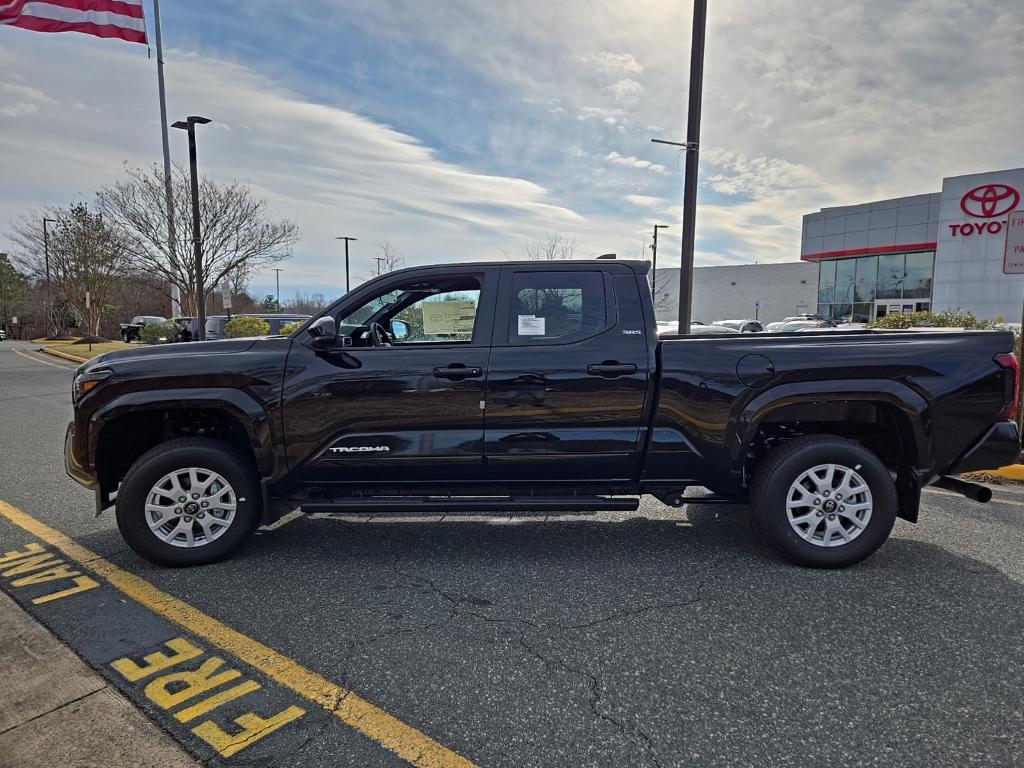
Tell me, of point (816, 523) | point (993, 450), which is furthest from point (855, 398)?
point (993, 450)

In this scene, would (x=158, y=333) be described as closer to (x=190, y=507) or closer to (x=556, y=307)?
(x=190, y=507)

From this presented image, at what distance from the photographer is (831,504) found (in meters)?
3.74

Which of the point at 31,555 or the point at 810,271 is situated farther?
the point at 810,271

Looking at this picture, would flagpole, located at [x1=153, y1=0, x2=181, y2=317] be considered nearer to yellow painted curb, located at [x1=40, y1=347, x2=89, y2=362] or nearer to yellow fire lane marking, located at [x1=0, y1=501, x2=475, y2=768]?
yellow painted curb, located at [x1=40, y1=347, x2=89, y2=362]

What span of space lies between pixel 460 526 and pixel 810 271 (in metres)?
52.2

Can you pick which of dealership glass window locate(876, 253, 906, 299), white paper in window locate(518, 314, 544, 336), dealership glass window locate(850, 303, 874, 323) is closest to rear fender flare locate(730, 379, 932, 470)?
white paper in window locate(518, 314, 544, 336)

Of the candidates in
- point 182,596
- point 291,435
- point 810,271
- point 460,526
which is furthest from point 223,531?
point 810,271

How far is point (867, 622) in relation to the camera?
312cm

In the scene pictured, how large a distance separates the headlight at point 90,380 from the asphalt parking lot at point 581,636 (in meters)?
1.11

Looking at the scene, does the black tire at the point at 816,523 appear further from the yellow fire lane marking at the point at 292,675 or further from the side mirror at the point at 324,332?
the side mirror at the point at 324,332

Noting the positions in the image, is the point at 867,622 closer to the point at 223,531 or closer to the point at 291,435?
the point at 291,435

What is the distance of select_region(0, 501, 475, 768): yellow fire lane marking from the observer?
7.25 feet

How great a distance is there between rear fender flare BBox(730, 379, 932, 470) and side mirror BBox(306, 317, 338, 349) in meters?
2.59

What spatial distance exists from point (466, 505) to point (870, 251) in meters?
37.6
